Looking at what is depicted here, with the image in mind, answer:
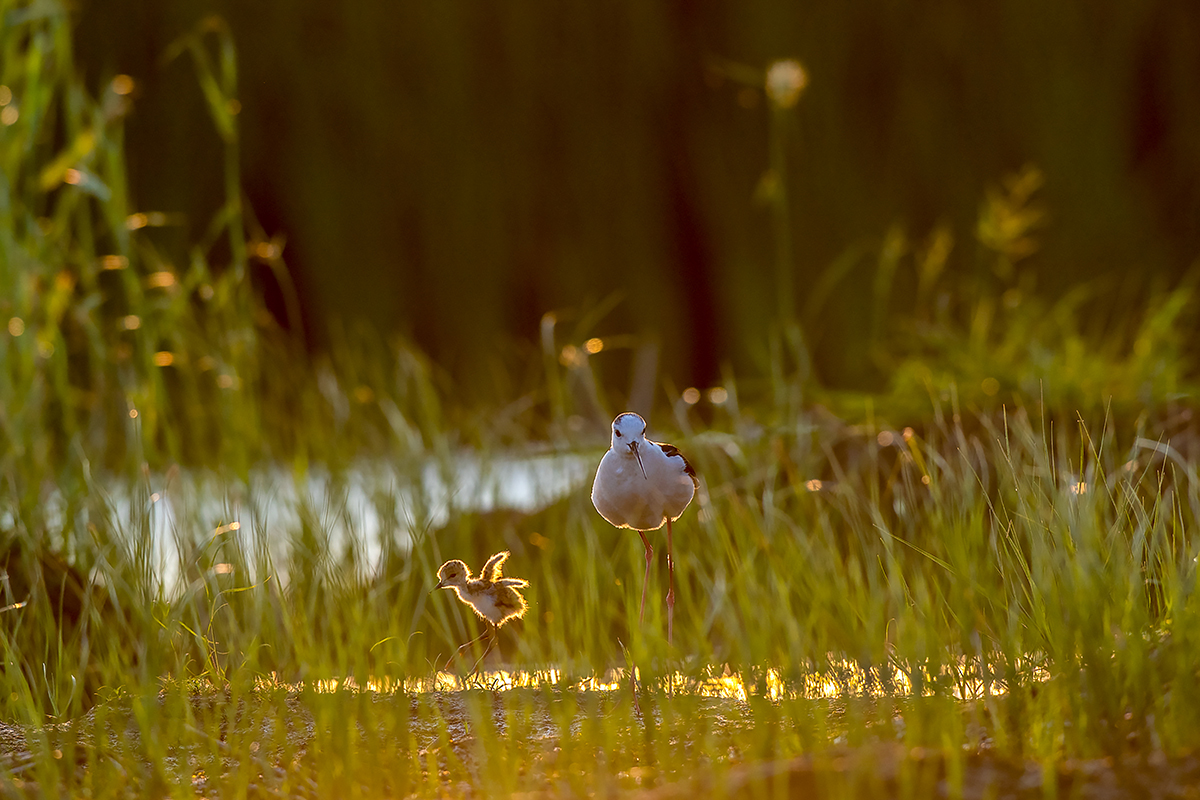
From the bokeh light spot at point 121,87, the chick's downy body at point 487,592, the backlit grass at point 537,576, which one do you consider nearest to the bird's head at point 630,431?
the backlit grass at point 537,576

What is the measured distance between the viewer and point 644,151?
5.84 meters

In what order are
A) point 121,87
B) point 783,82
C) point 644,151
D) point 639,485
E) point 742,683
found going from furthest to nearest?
1. point 644,151
2. point 121,87
3. point 783,82
4. point 742,683
5. point 639,485

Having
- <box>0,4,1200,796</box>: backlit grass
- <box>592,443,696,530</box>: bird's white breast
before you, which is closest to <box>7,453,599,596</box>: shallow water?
<box>0,4,1200,796</box>: backlit grass

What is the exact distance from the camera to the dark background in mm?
5523

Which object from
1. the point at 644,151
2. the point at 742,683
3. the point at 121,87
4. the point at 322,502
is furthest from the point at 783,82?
the point at 644,151

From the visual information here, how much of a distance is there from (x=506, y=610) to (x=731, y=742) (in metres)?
0.53

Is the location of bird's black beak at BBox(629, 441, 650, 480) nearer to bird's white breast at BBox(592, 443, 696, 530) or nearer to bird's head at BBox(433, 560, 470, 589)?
bird's white breast at BBox(592, 443, 696, 530)

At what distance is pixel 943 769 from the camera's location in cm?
148

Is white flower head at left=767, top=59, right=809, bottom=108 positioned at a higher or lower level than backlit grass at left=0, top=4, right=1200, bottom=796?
higher

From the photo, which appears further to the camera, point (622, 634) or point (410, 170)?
point (410, 170)

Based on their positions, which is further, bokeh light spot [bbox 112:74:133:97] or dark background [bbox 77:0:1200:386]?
dark background [bbox 77:0:1200:386]

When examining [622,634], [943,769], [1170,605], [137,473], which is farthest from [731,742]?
[137,473]

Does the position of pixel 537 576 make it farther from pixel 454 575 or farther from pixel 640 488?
pixel 640 488

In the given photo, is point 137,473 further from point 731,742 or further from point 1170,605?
point 1170,605
